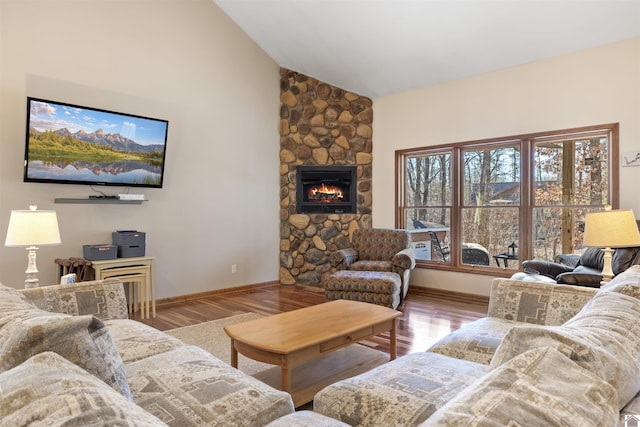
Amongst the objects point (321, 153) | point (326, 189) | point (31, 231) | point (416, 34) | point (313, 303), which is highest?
point (416, 34)

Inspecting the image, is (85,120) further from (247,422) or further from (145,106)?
(247,422)

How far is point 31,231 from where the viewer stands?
2.77m

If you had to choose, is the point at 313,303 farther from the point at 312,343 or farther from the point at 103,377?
the point at 103,377

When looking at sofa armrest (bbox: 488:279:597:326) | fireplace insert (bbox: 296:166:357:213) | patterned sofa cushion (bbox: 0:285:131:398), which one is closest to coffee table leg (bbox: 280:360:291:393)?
patterned sofa cushion (bbox: 0:285:131:398)

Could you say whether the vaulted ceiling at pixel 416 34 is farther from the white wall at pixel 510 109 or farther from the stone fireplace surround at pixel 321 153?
the stone fireplace surround at pixel 321 153

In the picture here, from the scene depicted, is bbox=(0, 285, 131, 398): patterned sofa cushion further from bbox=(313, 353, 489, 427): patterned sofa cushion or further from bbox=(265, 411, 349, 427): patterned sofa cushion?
bbox=(313, 353, 489, 427): patterned sofa cushion

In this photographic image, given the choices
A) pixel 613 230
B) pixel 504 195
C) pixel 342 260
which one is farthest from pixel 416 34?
pixel 613 230

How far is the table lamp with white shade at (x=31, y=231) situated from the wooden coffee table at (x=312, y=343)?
149 centimetres

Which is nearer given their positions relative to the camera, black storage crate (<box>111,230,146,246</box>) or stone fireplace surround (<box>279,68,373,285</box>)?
black storage crate (<box>111,230,146,246</box>)

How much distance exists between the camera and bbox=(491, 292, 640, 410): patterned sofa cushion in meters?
0.82

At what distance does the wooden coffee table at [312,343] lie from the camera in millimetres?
2227

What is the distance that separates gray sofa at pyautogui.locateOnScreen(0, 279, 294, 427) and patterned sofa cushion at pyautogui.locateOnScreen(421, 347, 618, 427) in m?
0.53

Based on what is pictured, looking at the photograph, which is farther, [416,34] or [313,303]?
[313,303]

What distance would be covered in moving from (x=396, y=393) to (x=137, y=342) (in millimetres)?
1385
